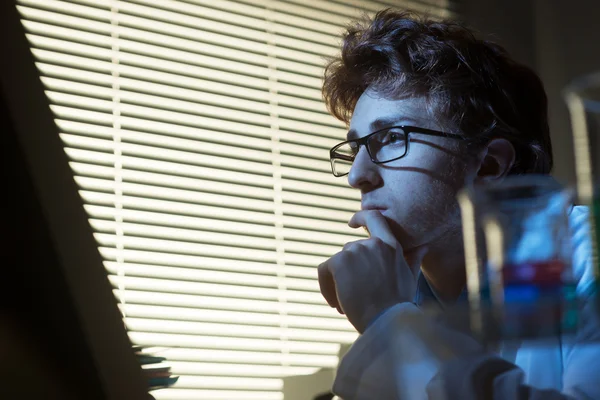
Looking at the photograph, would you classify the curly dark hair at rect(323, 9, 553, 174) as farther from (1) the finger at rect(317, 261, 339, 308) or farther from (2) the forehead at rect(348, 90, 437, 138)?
(1) the finger at rect(317, 261, 339, 308)

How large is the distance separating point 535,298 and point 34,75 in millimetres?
1377

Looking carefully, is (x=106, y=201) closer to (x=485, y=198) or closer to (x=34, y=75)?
(x=34, y=75)

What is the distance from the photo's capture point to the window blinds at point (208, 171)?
165 cm

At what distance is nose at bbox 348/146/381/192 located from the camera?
3.51 ft

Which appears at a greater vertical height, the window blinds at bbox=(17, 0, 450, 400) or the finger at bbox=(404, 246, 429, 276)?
the window blinds at bbox=(17, 0, 450, 400)

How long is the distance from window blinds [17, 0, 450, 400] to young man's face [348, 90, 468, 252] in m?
0.78

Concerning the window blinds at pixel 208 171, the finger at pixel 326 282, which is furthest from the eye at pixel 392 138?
the window blinds at pixel 208 171

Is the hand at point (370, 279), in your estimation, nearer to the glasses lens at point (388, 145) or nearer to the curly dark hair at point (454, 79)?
the glasses lens at point (388, 145)

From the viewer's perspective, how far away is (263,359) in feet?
5.93

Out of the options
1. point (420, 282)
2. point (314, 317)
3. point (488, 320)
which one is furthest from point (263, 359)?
point (488, 320)

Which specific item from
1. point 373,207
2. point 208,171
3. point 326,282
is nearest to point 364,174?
point 373,207

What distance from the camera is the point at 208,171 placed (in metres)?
1.82

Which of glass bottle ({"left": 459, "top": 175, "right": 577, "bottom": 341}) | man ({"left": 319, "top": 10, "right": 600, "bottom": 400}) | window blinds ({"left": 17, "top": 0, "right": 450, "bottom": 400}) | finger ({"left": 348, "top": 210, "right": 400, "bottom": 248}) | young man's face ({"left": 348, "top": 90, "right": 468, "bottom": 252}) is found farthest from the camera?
window blinds ({"left": 17, "top": 0, "right": 450, "bottom": 400})

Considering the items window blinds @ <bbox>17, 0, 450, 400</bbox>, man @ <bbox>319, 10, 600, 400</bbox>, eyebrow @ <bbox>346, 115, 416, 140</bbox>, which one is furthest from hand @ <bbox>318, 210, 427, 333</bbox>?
window blinds @ <bbox>17, 0, 450, 400</bbox>
